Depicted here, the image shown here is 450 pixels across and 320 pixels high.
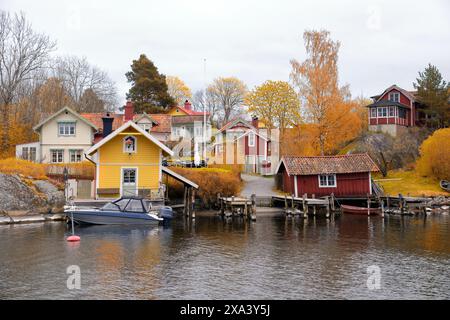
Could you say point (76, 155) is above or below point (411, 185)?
above

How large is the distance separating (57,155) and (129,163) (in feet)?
50.1

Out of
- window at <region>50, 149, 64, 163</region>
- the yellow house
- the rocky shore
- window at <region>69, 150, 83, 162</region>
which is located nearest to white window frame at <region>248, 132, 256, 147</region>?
window at <region>69, 150, 83, 162</region>

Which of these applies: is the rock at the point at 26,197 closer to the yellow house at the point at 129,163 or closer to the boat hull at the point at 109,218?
the yellow house at the point at 129,163

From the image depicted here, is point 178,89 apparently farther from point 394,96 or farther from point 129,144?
point 129,144

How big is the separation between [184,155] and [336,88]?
21246 mm

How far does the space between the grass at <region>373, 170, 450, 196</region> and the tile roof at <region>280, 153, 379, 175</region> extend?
5.13 metres

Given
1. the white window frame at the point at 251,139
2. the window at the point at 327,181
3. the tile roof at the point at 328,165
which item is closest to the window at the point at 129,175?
the tile roof at the point at 328,165

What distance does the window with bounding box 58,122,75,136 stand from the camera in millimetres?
55750

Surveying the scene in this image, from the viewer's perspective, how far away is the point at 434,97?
7200cm

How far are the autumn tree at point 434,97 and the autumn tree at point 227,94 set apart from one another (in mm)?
33147

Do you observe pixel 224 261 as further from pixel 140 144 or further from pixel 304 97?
pixel 304 97

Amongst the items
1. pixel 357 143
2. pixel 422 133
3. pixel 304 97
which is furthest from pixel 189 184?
pixel 422 133

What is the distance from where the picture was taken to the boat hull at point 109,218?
37.0m

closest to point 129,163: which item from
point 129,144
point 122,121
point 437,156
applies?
point 129,144
